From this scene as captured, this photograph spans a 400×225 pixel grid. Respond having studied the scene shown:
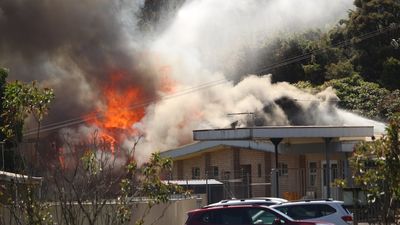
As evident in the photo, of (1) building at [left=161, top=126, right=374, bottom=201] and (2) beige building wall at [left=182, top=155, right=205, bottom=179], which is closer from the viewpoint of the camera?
(1) building at [left=161, top=126, right=374, bottom=201]

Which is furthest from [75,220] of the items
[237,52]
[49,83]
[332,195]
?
[237,52]

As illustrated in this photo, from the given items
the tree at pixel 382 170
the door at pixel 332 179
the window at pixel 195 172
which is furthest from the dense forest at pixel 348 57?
the tree at pixel 382 170

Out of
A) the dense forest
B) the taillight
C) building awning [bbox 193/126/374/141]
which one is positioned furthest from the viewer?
the dense forest

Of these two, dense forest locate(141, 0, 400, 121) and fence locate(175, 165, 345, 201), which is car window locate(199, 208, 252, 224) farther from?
dense forest locate(141, 0, 400, 121)

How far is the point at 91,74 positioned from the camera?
51.3 meters

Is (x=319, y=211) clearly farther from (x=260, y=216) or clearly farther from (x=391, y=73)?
(x=391, y=73)

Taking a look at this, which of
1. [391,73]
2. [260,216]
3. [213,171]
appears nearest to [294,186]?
[213,171]

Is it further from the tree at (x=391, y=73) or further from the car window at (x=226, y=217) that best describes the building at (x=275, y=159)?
the tree at (x=391, y=73)

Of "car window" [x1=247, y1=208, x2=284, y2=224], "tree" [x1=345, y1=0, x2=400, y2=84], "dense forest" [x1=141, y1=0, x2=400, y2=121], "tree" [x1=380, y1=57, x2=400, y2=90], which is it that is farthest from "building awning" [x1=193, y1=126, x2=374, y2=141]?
"tree" [x1=345, y1=0, x2=400, y2=84]

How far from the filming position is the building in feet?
114

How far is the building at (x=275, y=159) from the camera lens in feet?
114

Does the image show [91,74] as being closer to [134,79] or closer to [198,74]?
[134,79]

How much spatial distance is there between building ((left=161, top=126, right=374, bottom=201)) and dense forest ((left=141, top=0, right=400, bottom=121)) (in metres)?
14.1

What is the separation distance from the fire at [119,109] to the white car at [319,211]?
2597 centimetres
